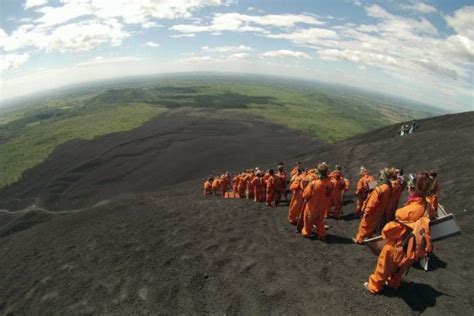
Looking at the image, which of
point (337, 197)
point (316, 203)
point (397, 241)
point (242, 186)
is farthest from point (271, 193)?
point (397, 241)

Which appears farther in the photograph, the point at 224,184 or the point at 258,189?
the point at 224,184

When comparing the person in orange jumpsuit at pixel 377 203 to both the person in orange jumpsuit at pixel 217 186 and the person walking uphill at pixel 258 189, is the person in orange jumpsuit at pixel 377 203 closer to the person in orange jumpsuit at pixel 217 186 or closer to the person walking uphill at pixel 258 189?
the person walking uphill at pixel 258 189

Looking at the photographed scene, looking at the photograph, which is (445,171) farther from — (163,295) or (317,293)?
(163,295)

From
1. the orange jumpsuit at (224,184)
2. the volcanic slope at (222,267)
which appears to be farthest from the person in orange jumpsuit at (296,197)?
the orange jumpsuit at (224,184)

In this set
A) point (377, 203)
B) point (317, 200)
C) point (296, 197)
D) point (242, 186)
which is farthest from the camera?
point (242, 186)

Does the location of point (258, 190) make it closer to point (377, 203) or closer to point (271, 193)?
point (271, 193)

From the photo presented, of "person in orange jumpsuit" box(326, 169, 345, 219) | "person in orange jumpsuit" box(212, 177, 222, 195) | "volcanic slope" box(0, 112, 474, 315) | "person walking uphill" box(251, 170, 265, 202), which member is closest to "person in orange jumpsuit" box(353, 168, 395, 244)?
"volcanic slope" box(0, 112, 474, 315)
